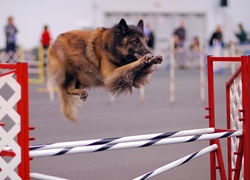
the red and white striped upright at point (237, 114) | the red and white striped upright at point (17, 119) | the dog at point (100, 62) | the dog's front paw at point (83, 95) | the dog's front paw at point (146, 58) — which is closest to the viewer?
the red and white striped upright at point (17, 119)

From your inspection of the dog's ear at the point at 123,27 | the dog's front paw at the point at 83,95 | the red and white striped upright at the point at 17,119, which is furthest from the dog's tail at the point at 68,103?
the red and white striped upright at the point at 17,119

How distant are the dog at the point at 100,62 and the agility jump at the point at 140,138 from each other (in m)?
0.70

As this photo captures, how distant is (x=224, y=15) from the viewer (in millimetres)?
33625

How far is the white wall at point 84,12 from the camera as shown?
2984 cm

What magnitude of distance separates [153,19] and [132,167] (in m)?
26.5

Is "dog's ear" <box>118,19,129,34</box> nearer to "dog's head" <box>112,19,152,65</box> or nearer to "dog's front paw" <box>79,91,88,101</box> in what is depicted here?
"dog's head" <box>112,19,152,65</box>

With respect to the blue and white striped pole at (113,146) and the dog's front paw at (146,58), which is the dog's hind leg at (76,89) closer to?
the dog's front paw at (146,58)

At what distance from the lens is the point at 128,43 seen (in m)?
5.75

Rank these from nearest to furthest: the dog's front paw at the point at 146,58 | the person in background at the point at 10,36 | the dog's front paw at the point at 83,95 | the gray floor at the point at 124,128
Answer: the dog's front paw at the point at 146,58
the dog's front paw at the point at 83,95
the gray floor at the point at 124,128
the person in background at the point at 10,36

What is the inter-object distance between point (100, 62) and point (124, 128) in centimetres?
488

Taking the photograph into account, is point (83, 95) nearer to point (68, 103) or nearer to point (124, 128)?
point (68, 103)

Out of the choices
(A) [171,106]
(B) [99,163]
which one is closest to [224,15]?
(A) [171,106]

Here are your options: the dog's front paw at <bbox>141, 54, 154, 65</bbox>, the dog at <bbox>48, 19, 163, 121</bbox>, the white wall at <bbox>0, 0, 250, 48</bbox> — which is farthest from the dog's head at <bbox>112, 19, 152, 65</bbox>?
the white wall at <bbox>0, 0, 250, 48</bbox>

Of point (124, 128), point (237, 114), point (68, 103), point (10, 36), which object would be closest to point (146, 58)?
point (237, 114)
